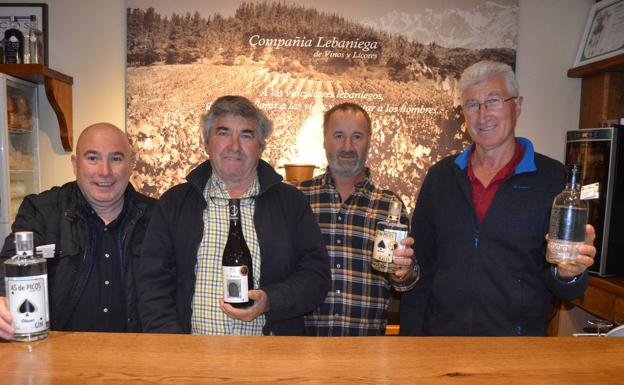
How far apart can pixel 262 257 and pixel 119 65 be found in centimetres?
220

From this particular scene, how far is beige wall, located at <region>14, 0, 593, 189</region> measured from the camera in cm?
304

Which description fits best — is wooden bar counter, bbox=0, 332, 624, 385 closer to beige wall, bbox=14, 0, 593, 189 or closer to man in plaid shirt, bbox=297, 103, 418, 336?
man in plaid shirt, bbox=297, 103, 418, 336

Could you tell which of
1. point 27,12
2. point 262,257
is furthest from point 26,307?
point 27,12

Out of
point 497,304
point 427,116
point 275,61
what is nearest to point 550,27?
point 427,116

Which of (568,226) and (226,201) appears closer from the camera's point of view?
(568,226)

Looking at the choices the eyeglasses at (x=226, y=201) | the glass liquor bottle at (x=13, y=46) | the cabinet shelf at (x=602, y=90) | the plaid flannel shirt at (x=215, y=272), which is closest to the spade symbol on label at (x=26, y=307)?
the plaid flannel shirt at (x=215, y=272)

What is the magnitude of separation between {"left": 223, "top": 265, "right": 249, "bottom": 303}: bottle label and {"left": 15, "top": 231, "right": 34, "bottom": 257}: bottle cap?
42cm

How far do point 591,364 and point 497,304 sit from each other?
0.61 meters

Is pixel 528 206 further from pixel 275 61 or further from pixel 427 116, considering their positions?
pixel 275 61

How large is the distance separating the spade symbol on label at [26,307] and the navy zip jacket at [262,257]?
1.46 feet

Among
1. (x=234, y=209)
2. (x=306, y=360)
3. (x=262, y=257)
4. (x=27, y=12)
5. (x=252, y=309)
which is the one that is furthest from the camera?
(x=27, y=12)

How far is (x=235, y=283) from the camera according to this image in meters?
1.15

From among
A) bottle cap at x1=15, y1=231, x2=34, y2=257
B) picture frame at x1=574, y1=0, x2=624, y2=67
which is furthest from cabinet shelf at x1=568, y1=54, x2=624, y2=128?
bottle cap at x1=15, y1=231, x2=34, y2=257

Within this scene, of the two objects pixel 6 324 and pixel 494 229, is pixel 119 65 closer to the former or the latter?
pixel 6 324
